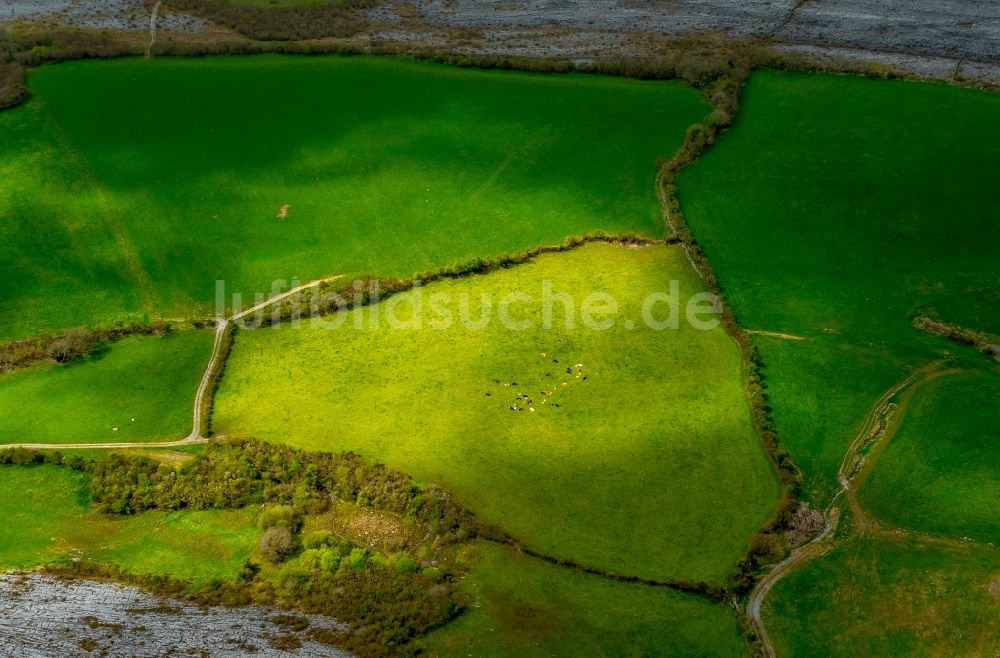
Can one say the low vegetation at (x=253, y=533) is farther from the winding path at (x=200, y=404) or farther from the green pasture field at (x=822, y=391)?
the green pasture field at (x=822, y=391)

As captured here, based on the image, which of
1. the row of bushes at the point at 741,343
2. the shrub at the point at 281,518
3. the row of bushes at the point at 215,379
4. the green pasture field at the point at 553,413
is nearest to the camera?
the row of bushes at the point at 741,343

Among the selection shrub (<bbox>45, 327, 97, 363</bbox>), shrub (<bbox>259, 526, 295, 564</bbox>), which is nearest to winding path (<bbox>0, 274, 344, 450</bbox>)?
shrub (<bbox>45, 327, 97, 363</bbox>)

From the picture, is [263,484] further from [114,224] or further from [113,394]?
[114,224]

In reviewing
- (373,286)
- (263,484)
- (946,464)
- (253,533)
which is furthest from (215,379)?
(946,464)

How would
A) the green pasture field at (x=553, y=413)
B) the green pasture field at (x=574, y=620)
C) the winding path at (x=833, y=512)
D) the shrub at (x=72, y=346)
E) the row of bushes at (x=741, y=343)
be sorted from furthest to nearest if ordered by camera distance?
the shrub at (x=72, y=346) < the green pasture field at (x=553, y=413) < the row of bushes at (x=741, y=343) < the winding path at (x=833, y=512) < the green pasture field at (x=574, y=620)

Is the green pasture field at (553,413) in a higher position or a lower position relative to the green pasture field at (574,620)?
higher

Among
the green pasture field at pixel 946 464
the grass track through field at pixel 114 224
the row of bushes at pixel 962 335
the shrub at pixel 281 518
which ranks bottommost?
the shrub at pixel 281 518

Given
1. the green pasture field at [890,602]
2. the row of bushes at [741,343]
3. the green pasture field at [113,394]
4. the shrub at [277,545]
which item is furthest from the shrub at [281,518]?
the green pasture field at [890,602]
